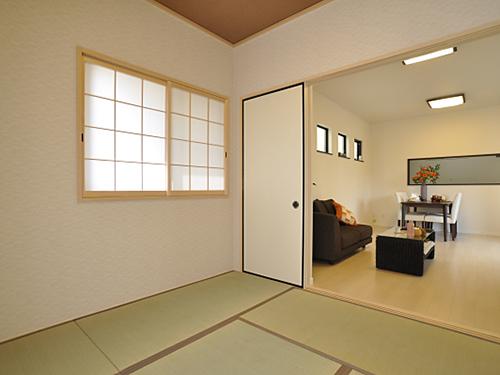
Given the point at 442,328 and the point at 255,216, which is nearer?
the point at 442,328

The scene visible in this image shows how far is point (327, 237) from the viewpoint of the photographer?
3.69 metres

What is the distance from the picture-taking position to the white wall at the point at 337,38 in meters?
2.02

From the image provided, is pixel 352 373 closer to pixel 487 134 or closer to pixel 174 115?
pixel 174 115

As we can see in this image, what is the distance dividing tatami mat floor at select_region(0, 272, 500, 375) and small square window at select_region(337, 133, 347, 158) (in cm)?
426

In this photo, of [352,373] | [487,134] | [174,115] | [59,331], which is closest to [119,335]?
[59,331]

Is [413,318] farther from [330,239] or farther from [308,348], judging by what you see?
[330,239]

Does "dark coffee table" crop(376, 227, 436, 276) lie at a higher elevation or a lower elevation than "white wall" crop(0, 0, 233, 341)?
lower

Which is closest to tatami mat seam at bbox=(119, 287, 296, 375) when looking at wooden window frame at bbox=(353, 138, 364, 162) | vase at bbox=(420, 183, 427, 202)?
vase at bbox=(420, 183, 427, 202)

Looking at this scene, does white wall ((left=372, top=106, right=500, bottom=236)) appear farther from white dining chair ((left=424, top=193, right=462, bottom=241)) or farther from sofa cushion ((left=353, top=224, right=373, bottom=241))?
sofa cushion ((left=353, top=224, right=373, bottom=241))

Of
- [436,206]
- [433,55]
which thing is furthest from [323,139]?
[436,206]

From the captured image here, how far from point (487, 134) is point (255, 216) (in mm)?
6173

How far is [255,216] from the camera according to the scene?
129 inches

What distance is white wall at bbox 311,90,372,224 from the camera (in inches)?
205

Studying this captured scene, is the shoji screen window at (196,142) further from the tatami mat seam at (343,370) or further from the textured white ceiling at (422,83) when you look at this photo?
the tatami mat seam at (343,370)
